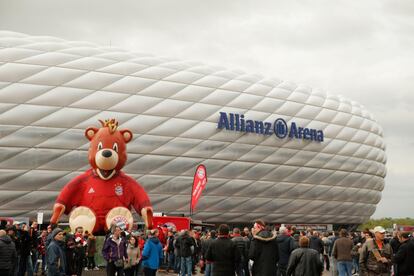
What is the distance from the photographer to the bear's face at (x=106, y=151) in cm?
1541

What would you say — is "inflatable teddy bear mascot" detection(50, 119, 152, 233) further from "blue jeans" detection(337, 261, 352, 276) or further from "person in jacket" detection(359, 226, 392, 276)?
"person in jacket" detection(359, 226, 392, 276)

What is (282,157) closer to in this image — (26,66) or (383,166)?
(383,166)

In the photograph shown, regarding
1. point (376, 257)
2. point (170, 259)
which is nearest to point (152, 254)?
point (376, 257)

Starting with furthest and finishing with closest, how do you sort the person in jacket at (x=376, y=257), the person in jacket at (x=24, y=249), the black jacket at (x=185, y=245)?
the black jacket at (x=185, y=245)
the person in jacket at (x=24, y=249)
the person in jacket at (x=376, y=257)

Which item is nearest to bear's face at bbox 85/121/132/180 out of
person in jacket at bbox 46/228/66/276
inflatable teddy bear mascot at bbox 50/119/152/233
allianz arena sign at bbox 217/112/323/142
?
inflatable teddy bear mascot at bbox 50/119/152/233

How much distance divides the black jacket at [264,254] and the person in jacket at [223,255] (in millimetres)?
270

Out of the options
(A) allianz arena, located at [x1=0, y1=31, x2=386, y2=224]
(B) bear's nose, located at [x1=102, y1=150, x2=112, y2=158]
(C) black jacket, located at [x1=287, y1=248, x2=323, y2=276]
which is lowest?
(C) black jacket, located at [x1=287, y1=248, x2=323, y2=276]

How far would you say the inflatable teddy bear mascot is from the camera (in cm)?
1530

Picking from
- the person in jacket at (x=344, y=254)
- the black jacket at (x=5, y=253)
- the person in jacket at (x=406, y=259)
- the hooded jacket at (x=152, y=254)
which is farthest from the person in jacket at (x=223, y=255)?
the person in jacket at (x=344, y=254)

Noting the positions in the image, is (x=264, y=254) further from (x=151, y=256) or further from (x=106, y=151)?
(x=106, y=151)

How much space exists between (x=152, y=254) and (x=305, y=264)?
4.26 meters

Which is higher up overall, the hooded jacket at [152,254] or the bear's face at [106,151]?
the bear's face at [106,151]

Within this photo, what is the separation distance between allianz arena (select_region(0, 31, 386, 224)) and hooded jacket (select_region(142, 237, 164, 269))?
1683 centimetres

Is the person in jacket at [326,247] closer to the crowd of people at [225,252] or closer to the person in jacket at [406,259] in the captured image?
the crowd of people at [225,252]
